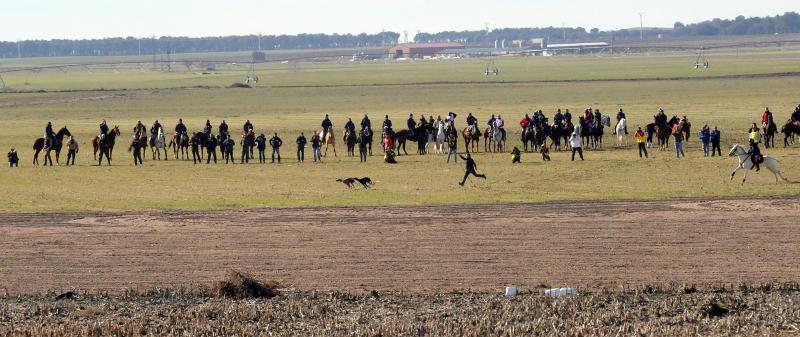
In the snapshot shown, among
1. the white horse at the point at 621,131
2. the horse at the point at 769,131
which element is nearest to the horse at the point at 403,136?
the white horse at the point at 621,131

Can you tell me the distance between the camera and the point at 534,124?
128 feet

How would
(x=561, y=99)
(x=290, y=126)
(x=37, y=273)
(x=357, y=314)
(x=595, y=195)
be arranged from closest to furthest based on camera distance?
(x=357, y=314) < (x=37, y=273) < (x=595, y=195) < (x=290, y=126) < (x=561, y=99)

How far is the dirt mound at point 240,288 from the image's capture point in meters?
18.0

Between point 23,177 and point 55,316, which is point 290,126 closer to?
point 23,177

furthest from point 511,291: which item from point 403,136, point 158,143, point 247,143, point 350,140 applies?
point 158,143

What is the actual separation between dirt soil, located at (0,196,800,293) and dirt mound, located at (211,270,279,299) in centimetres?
91

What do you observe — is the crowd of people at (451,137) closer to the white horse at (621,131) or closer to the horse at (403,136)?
the white horse at (621,131)

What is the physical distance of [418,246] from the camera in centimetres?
2186

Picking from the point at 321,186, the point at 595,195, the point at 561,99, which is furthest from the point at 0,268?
the point at 561,99

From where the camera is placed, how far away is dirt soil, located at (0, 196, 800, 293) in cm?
1931

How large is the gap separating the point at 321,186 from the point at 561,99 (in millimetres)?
40070

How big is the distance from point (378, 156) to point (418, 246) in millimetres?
17072

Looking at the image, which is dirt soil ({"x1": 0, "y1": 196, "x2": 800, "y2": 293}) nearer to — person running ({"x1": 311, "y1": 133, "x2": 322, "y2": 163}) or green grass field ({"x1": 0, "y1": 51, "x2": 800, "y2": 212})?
green grass field ({"x1": 0, "y1": 51, "x2": 800, "y2": 212})

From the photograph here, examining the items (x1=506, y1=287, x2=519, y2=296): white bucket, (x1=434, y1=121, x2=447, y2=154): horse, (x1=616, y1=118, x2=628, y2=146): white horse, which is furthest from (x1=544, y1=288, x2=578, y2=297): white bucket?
(x1=616, y1=118, x2=628, y2=146): white horse
